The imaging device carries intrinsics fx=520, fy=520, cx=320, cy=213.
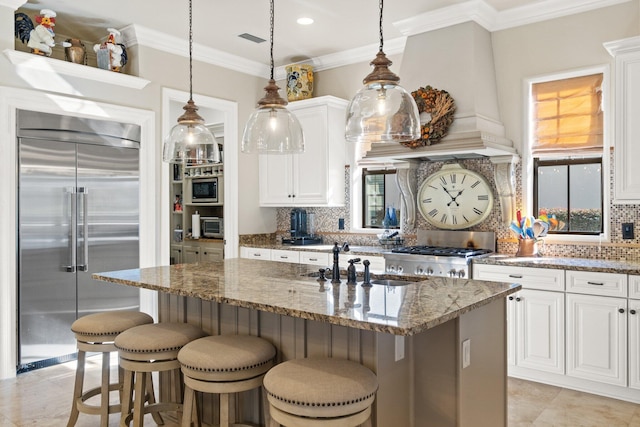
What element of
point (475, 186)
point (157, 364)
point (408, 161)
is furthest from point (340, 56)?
point (157, 364)

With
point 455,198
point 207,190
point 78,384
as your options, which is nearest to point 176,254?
point 207,190

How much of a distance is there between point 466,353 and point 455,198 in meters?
2.45

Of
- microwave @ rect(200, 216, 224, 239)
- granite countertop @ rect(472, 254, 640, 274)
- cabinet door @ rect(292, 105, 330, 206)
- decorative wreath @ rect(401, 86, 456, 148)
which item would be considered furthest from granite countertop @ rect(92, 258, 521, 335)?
microwave @ rect(200, 216, 224, 239)

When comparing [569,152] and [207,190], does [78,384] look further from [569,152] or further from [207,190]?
[207,190]

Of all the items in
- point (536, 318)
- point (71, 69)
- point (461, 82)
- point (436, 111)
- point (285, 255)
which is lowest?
point (536, 318)

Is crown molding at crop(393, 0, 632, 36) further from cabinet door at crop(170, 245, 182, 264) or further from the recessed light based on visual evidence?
cabinet door at crop(170, 245, 182, 264)

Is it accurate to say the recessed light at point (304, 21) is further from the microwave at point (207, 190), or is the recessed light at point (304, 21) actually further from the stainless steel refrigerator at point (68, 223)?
the microwave at point (207, 190)

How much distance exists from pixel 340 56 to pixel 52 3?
267 centimetres

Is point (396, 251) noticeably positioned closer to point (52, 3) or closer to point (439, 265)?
point (439, 265)

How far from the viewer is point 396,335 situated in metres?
2.18

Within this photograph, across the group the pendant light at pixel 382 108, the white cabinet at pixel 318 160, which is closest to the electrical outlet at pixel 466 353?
the pendant light at pixel 382 108

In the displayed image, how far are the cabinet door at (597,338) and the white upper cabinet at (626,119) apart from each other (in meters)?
0.75

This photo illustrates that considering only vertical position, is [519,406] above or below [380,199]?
below

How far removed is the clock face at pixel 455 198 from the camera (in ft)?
14.9
